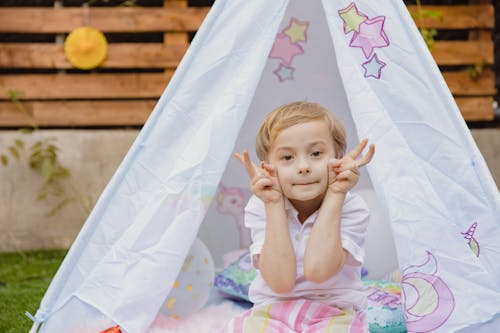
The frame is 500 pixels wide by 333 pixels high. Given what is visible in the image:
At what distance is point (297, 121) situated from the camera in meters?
1.67

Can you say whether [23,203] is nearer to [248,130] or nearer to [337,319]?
[248,130]

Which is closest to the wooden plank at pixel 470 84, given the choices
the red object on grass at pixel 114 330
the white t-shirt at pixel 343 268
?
the white t-shirt at pixel 343 268

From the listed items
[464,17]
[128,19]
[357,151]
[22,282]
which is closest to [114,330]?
[357,151]

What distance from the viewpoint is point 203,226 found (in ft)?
9.30

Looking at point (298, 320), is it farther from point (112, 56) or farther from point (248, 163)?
point (112, 56)

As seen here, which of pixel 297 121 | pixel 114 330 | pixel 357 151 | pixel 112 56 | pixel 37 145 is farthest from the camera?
pixel 112 56

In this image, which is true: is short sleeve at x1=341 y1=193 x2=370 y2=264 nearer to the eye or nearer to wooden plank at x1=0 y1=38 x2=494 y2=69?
the eye

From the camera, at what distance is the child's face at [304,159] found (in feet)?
5.33

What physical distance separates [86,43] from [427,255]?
284 centimetres

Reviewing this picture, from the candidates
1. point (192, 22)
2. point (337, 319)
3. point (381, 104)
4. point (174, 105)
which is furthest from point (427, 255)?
point (192, 22)

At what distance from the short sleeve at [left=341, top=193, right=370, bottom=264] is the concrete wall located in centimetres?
251

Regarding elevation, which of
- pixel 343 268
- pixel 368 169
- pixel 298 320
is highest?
pixel 368 169

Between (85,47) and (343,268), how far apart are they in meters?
2.71

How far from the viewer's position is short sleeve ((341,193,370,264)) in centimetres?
164
